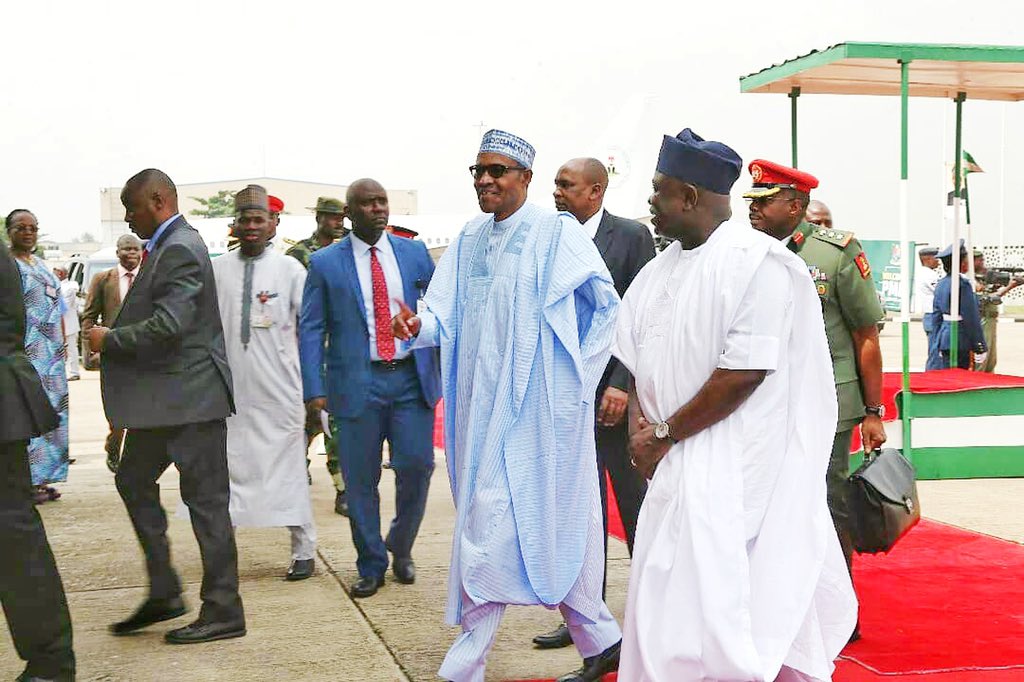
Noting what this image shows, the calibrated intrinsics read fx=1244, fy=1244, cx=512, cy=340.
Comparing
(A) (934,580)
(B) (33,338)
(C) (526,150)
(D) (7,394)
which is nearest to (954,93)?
(A) (934,580)

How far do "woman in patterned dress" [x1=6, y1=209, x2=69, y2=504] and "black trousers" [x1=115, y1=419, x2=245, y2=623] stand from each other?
332 cm

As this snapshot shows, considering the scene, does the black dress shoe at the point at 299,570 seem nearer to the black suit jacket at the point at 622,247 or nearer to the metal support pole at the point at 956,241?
the black suit jacket at the point at 622,247

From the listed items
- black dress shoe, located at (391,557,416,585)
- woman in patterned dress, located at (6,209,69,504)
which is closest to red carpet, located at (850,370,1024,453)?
black dress shoe, located at (391,557,416,585)

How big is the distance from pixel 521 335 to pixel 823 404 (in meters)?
1.17

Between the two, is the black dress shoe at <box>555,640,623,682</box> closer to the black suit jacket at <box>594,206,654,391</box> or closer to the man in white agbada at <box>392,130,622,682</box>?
the man in white agbada at <box>392,130,622,682</box>

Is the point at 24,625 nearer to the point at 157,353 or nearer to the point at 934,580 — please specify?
the point at 157,353

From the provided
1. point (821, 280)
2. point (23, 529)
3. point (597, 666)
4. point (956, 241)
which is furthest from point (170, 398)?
point (956, 241)

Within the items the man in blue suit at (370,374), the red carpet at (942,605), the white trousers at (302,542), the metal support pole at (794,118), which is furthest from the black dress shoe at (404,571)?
the metal support pole at (794,118)

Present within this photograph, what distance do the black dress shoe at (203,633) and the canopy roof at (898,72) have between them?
499 centimetres

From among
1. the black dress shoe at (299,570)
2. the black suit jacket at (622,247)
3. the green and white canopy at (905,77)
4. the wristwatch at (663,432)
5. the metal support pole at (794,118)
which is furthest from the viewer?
the metal support pole at (794,118)

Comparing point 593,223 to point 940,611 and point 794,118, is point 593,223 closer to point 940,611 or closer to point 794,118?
point 940,611

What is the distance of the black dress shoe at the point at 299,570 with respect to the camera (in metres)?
6.01

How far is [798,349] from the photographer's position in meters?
3.46

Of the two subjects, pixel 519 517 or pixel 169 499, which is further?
pixel 169 499
